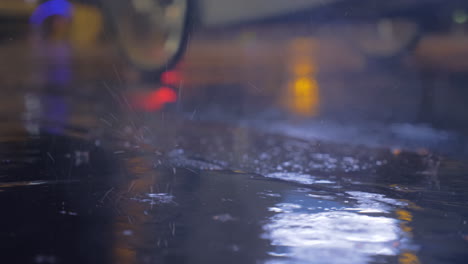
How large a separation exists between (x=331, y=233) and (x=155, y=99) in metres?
4.25

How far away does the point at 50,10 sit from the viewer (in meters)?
13.0

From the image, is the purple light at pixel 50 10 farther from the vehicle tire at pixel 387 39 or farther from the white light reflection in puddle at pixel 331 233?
the white light reflection in puddle at pixel 331 233

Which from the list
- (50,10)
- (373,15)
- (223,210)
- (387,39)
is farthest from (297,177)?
(50,10)

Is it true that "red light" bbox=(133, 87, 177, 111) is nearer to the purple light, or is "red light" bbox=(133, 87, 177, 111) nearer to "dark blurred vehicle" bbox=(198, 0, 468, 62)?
"dark blurred vehicle" bbox=(198, 0, 468, 62)

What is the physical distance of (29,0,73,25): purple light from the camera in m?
12.5

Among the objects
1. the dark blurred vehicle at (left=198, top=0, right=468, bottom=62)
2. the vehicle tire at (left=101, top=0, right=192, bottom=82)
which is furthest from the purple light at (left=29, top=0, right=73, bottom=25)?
the vehicle tire at (left=101, top=0, right=192, bottom=82)

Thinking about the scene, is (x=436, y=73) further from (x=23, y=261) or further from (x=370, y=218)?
(x=23, y=261)

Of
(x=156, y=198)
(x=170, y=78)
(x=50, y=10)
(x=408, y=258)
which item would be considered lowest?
(x=408, y=258)

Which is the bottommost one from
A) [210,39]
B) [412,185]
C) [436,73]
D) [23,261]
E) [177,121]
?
[23,261]

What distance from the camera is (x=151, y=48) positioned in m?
6.21

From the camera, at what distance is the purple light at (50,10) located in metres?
12.5

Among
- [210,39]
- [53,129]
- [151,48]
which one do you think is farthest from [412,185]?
[210,39]

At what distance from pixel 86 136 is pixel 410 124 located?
2.51 meters

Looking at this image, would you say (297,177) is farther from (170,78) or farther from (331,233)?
(170,78)
